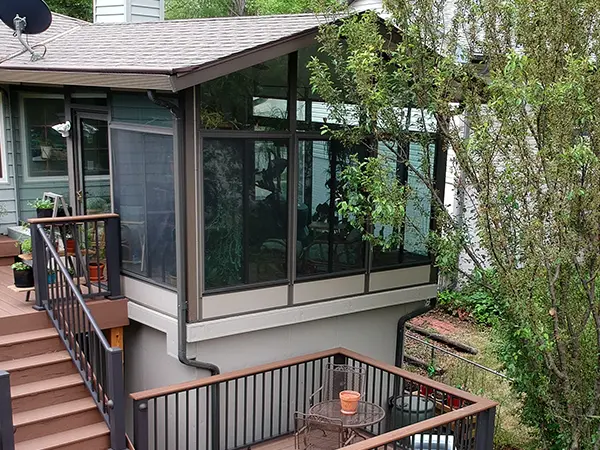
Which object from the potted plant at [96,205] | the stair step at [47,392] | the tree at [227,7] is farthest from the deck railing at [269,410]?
the tree at [227,7]

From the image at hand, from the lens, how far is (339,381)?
250 inches

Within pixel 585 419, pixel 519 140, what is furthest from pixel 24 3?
pixel 585 419

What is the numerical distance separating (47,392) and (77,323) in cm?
63

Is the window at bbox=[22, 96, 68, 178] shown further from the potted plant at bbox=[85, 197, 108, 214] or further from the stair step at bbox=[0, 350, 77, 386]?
the stair step at bbox=[0, 350, 77, 386]

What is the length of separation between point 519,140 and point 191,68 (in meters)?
2.53

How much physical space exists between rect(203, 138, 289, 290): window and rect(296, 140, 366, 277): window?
0.22m

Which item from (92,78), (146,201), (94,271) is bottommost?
(94,271)

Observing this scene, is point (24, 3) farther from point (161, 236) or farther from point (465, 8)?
point (465, 8)

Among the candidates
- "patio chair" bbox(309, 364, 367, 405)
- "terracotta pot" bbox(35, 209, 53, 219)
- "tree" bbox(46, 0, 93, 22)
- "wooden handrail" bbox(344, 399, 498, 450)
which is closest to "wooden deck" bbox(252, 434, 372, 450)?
"patio chair" bbox(309, 364, 367, 405)

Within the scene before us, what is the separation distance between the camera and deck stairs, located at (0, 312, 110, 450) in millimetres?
4973

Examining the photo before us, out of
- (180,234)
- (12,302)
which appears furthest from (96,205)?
(180,234)

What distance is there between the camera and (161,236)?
5.84 meters

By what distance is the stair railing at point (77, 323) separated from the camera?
195 inches

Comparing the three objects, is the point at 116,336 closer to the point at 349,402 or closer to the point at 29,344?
the point at 29,344
